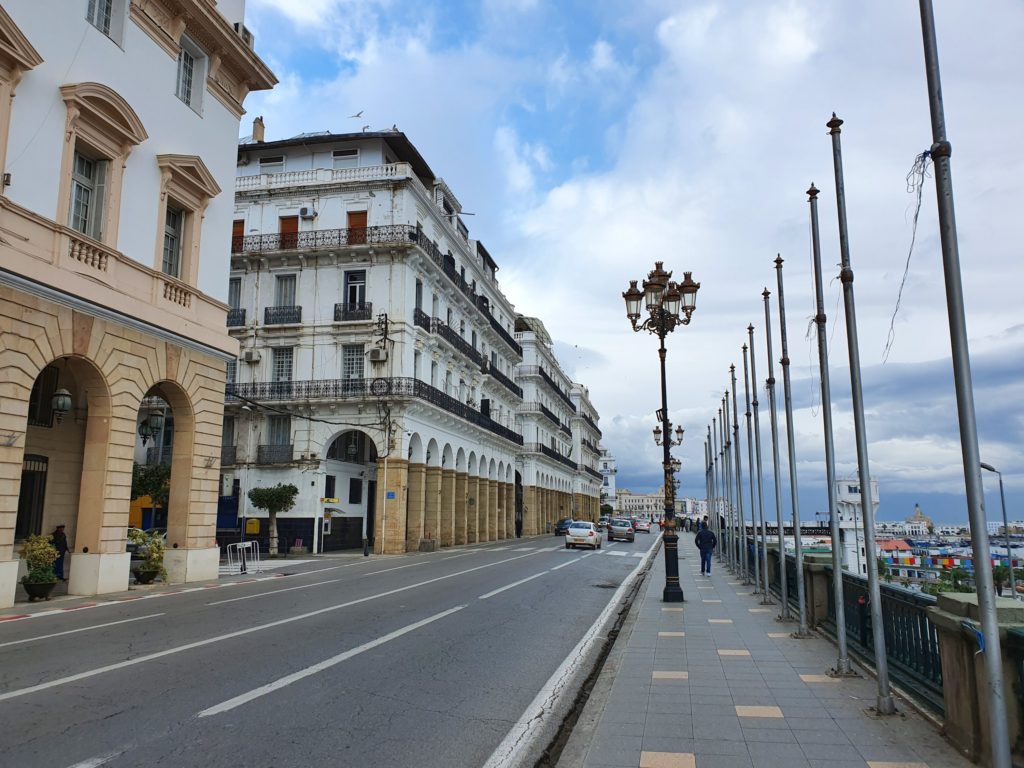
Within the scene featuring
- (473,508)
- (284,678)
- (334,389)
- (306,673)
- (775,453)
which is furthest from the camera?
(473,508)

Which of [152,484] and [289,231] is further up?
[289,231]

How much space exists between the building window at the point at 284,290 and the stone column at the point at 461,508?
43.4ft

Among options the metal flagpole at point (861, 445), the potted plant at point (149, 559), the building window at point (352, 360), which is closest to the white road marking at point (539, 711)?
the metal flagpole at point (861, 445)

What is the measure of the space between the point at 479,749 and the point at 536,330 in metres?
66.8

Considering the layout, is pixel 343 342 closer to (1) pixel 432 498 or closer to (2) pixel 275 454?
(2) pixel 275 454

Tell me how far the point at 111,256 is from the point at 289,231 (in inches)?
863

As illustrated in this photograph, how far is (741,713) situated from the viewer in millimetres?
6758

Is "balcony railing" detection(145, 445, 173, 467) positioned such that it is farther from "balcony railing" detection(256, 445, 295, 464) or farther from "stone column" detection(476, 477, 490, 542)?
"stone column" detection(476, 477, 490, 542)

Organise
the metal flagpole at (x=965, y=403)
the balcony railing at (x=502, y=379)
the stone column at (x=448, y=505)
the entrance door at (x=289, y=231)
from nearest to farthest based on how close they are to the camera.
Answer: the metal flagpole at (x=965, y=403) → the entrance door at (x=289, y=231) → the stone column at (x=448, y=505) → the balcony railing at (x=502, y=379)

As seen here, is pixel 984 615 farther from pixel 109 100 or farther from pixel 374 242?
pixel 374 242

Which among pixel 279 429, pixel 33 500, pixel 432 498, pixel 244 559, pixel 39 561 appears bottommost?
pixel 244 559

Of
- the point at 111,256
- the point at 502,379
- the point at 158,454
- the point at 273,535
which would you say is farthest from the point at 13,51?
the point at 502,379

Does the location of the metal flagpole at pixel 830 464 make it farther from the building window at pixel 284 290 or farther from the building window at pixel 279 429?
the building window at pixel 284 290

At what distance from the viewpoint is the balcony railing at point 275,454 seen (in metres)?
35.5
